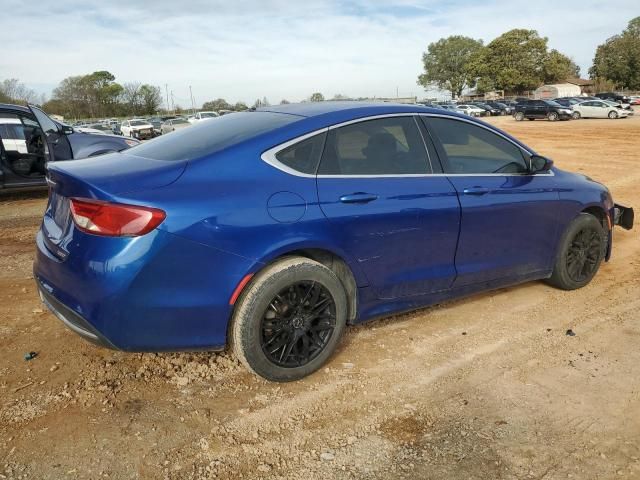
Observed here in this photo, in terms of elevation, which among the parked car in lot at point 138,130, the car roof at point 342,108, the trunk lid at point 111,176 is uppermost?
the car roof at point 342,108

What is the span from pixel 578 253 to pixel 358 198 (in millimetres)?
2450

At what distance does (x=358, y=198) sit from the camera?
10.4 feet

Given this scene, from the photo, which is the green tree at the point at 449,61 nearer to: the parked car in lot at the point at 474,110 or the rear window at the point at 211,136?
the parked car in lot at the point at 474,110

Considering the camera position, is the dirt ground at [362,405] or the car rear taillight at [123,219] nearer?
the dirt ground at [362,405]

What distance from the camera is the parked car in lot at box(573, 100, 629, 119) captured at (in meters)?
39.2

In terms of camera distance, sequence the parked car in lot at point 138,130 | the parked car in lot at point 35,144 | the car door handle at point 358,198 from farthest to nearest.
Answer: the parked car in lot at point 138,130 < the parked car in lot at point 35,144 < the car door handle at point 358,198

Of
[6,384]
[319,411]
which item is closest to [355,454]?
[319,411]

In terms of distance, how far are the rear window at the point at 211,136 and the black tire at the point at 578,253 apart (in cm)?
259

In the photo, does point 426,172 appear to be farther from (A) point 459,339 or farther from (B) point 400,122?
(A) point 459,339

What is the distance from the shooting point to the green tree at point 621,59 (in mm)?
81688

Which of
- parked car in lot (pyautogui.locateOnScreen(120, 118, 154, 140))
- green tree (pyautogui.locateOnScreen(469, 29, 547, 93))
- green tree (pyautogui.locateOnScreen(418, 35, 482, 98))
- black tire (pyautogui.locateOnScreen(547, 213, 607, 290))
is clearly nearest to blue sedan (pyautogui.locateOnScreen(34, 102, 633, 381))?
black tire (pyautogui.locateOnScreen(547, 213, 607, 290))

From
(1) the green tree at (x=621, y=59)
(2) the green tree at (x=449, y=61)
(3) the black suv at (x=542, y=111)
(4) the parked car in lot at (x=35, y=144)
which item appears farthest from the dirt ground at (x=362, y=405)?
(2) the green tree at (x=449, y=61)

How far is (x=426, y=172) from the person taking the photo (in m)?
3.54

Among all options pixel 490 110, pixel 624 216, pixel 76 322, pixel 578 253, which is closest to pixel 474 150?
pixel 578 253
